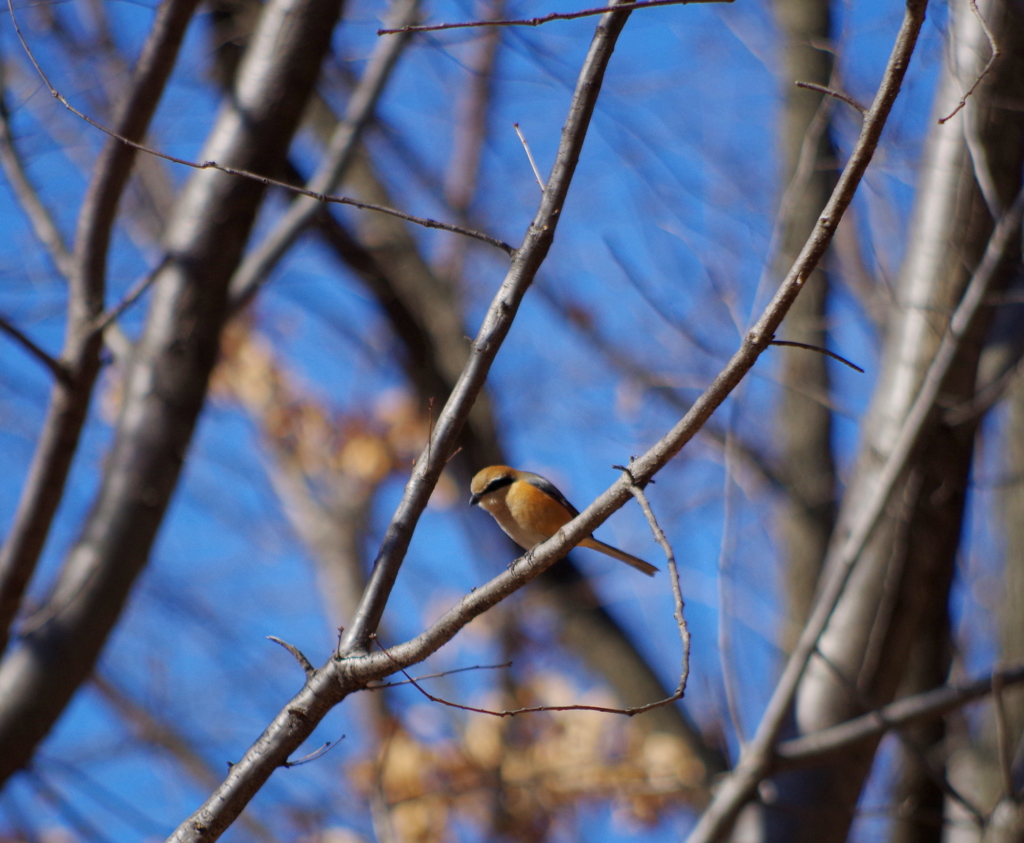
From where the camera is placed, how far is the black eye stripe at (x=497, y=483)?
3.81 metres

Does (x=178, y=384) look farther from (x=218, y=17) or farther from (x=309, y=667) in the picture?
(x=218, y=17)

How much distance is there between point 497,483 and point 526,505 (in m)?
0.25

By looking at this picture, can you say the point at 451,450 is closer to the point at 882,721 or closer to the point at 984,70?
the point at 984,70

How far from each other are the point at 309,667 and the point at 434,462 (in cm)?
49

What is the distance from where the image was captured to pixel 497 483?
12.5 ft

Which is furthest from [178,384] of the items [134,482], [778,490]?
[778,490]

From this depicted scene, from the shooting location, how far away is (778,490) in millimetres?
5488

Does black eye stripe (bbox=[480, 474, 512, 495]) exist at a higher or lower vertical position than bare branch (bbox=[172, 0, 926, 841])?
higher

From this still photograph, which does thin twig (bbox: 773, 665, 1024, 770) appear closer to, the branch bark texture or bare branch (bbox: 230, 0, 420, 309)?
the branch bark texture

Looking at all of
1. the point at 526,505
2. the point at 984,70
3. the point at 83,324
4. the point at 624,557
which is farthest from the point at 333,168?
the point at 984,70

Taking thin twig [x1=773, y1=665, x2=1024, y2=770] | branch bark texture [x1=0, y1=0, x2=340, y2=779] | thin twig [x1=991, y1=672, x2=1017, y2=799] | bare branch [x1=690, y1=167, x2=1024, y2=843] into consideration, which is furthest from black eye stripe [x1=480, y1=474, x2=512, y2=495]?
thin twig [x1=991, y1=672, x2=1017, y2=799]

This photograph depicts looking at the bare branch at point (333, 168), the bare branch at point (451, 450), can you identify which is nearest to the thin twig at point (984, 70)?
the bare branch at point (451, 450)

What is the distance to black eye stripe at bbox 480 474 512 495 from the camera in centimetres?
381

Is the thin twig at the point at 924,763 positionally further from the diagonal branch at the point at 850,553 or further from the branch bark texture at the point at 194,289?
the branch bark texture at the point at 194,289
